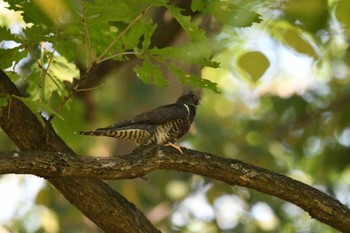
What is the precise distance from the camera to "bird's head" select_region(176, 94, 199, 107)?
23.8 feet

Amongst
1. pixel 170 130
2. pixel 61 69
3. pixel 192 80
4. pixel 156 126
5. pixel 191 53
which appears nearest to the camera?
pixel 191 53

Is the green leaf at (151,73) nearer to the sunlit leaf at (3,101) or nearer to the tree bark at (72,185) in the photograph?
the tree bark at (72,185)

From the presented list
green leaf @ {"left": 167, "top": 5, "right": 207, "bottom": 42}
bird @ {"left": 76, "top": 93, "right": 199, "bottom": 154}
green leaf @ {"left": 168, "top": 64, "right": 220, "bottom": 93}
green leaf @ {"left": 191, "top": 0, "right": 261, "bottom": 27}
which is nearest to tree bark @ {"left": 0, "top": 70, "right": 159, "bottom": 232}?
bird @ {"left": 76, "top": 93, "right": 199, "bottom": 154}

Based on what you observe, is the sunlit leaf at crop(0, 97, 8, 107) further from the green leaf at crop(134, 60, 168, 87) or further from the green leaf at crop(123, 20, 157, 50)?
the green leaf at crop(134, 60, 168, 87)

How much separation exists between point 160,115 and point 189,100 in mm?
1007

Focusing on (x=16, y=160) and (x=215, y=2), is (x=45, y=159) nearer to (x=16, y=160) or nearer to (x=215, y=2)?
(x=16, y=160)

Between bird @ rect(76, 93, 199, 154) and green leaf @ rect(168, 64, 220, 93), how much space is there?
47.3 inches

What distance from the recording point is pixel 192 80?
4.70 metres

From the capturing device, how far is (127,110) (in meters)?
11.6

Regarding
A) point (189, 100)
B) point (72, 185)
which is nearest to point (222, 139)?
point (189, 100)

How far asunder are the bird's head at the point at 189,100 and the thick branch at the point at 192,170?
89.8 inches

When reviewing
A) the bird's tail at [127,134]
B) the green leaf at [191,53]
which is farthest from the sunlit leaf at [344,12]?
the bird's tail at [127,134]

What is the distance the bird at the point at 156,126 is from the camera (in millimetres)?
5996

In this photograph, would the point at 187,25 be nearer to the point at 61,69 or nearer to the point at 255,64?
the point at 255,64
